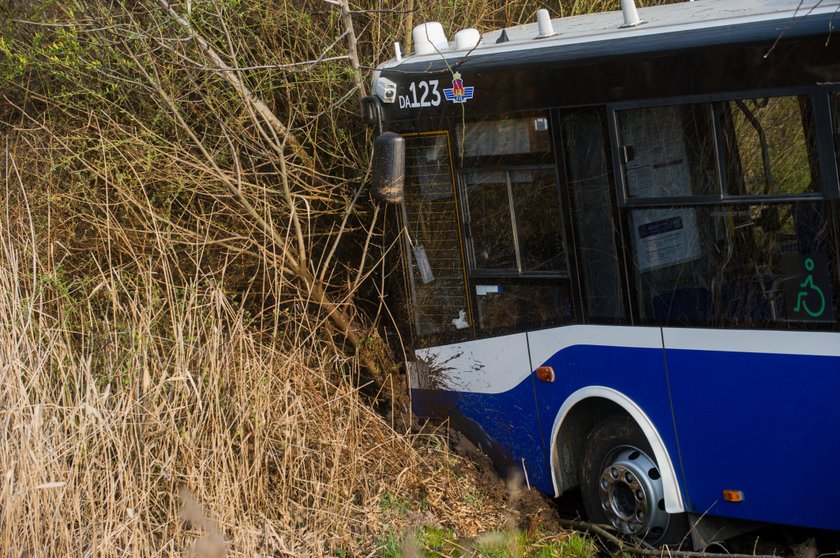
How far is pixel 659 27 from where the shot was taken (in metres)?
5.32

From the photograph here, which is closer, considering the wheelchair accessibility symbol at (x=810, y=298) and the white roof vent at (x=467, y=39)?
the wheelchair accessibility symbol at (x=810, y=298)

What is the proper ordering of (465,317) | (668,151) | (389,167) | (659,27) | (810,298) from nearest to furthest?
1. (810,298)
2. (668,151)
3. (659,27)
4. (389,167)
5. (465,317)

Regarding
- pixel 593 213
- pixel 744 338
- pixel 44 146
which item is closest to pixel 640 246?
pixel 593 213

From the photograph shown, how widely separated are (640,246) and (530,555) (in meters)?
1.83

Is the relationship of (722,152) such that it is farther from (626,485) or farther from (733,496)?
(626,485)

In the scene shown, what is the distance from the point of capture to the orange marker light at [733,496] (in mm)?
5031

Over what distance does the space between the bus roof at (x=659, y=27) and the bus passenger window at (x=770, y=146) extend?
0.33m

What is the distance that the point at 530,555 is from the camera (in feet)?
18.8

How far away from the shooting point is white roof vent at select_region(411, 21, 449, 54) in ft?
22.8

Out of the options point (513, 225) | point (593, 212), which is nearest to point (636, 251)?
point (593, 212)

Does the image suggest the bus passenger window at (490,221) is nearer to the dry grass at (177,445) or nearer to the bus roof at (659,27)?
the bus roof at (659,27)

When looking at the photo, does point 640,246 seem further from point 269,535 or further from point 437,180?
point 269,535

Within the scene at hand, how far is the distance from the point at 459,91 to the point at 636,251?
5.53ft

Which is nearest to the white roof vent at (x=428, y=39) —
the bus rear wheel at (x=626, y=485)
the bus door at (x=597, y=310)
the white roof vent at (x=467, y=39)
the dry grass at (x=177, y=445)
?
the white roof vent at (x=467, y=39)
